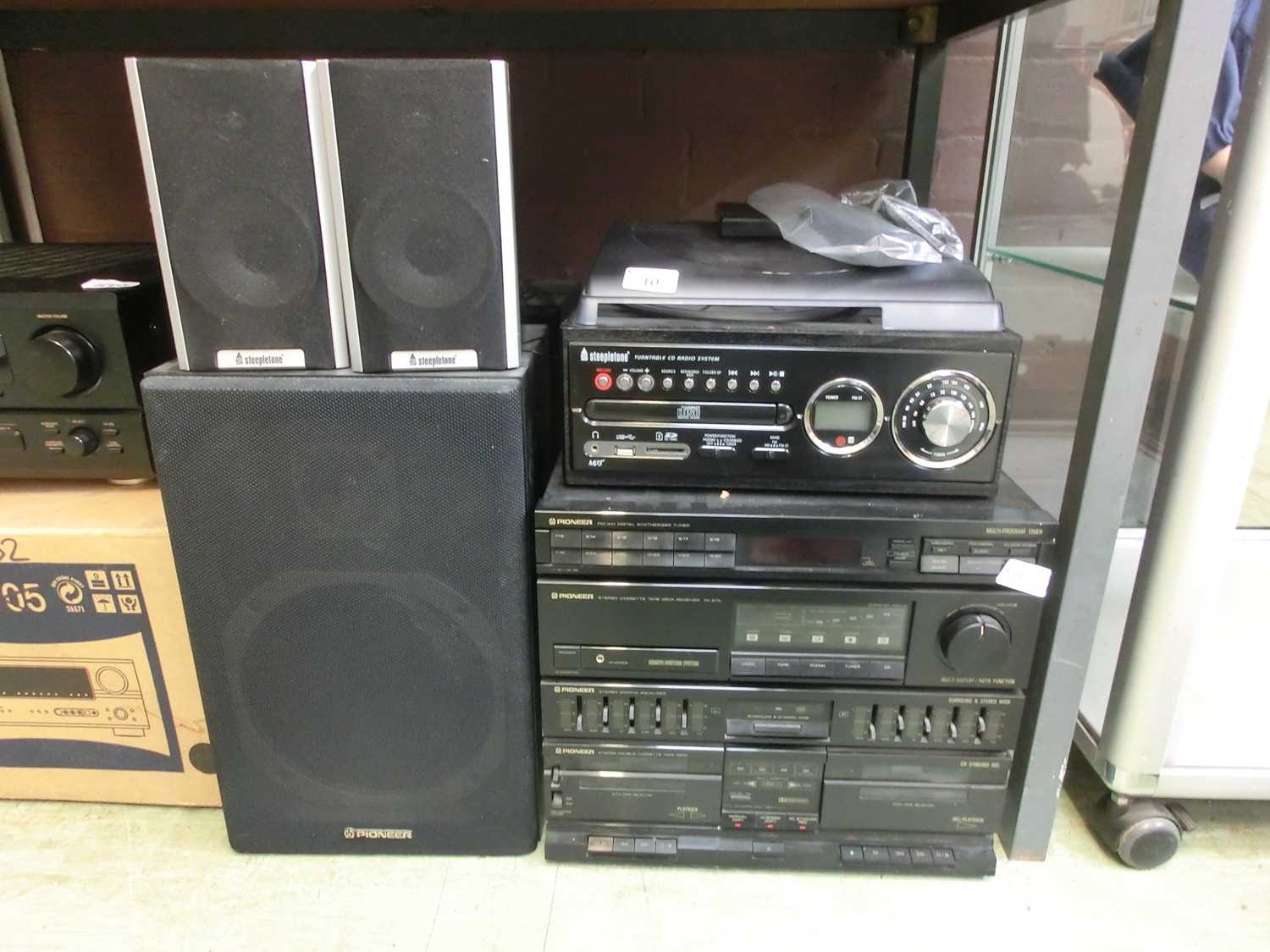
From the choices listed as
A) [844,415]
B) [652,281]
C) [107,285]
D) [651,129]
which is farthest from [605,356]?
[651,129]

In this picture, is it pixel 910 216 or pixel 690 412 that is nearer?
pixel 690 412

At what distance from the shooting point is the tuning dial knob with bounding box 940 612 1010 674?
67cm

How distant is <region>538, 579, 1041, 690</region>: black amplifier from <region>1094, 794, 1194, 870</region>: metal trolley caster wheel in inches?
7.2

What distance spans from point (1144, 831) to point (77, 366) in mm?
996

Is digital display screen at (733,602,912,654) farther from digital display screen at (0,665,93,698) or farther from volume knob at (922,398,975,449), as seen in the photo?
digital display screen at (0,665,93,698)

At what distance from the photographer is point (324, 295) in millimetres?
613

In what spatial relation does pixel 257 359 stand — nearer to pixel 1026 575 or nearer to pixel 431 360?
pixel 431 360

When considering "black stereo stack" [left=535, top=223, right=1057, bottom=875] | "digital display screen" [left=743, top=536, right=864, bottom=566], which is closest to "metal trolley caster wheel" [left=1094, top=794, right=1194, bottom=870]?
"black stereo stack" [left=535, top=223, right=1057, bottom=875]

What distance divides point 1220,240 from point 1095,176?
16.6 inches

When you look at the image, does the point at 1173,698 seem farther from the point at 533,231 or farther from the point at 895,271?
the point at 533,231

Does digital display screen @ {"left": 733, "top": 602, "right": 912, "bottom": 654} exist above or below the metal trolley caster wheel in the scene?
above

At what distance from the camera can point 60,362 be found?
2.34ft

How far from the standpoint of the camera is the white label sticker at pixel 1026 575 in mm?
661

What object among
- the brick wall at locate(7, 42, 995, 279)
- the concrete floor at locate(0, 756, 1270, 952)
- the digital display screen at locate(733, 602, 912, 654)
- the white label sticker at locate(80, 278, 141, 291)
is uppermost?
the brick wall at locate(7, 42, 995, 279)
